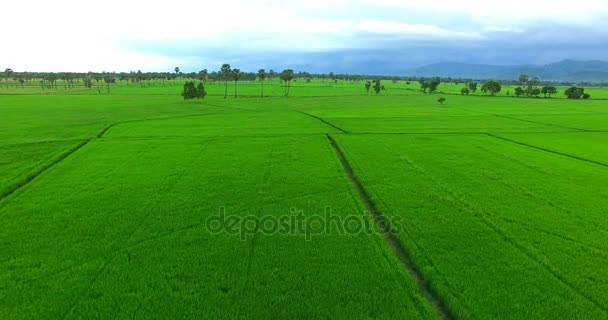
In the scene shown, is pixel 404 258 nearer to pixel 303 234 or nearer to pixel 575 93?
pixel 303 234

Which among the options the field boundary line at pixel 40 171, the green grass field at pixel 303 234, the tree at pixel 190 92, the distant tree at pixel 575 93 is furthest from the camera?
the distant tree at pixel 575 93

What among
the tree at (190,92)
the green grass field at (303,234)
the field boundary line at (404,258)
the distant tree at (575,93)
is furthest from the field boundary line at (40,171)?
the distant tree at (575,93)

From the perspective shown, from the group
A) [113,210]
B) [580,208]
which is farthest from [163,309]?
[580,208]

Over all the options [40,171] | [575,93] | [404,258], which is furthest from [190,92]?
[575,93]

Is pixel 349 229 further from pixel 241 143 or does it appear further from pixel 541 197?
pixel 241 143

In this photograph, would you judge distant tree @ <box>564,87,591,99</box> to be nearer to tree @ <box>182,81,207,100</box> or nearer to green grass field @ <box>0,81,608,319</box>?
green grass field @ <box>0,81,608,319</box>

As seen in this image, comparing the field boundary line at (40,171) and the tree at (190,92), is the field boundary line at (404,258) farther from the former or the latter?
the tree at (190,92)

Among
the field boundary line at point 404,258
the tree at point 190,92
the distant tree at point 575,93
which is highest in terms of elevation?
the distant tree at point 575,93

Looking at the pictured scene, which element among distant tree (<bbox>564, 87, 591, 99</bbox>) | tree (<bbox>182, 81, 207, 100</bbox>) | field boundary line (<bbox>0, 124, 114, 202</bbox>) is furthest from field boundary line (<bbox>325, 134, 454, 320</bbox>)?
distant tree (<bbox>564, 87, 591, 99</bbox>)
